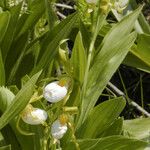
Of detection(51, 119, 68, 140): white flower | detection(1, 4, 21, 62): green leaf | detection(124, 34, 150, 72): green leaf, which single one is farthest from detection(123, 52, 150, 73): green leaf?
detection(51, 119, 68, 140): white flower

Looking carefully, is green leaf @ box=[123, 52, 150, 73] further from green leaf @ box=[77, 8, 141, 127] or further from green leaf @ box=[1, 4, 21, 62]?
green leaf @ box=[1, 4, 21, 62]

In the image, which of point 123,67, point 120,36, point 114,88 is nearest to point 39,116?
point 120,36

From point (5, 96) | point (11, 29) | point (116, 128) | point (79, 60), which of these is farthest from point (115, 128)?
point (11, 29)

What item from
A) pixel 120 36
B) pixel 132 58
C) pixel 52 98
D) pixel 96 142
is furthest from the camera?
pixel 132 58

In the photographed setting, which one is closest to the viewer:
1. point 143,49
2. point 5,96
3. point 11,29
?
point 5,96

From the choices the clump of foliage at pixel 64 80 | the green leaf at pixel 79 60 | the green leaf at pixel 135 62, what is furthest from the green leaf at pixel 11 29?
the green leaf at pixel 135 62

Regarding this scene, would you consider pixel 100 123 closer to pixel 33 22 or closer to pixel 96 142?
pixel 96 142

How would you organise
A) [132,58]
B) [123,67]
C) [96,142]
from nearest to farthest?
1. [96,142]
2. [132,58]
3. [123,67]

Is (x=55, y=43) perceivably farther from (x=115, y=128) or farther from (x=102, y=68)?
(x=115, y=128)
